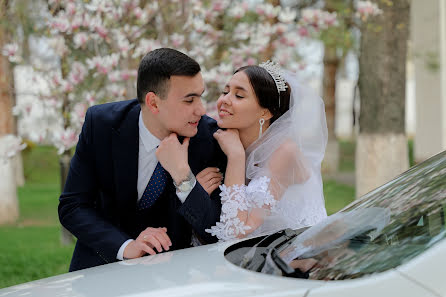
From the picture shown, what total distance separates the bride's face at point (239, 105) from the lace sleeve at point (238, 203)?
1.11 feet

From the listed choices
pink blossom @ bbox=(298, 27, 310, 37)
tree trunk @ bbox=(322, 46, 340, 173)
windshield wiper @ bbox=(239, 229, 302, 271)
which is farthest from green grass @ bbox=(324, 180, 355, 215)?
windshield wiper @ bbox=(239, 229, 302, 271)

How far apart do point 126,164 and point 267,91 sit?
90 centimetres

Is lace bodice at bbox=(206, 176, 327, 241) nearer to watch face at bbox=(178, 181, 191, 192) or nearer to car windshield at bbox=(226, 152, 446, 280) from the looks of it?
watch face at bbox=(178, 181, 191, 192)

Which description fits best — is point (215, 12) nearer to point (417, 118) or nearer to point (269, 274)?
point (269, 274)

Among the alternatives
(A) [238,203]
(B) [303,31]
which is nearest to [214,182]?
(A) [238,203]

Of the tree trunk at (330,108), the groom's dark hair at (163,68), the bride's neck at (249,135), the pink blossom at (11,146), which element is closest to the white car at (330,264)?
the groom's dark hair at (163,68)

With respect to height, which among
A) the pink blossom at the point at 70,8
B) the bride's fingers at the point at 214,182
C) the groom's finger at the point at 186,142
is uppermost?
the pink blossom at the point at 70,8

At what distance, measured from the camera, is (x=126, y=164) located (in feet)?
10.0

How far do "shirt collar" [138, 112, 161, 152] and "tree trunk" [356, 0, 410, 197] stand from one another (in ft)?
15.5

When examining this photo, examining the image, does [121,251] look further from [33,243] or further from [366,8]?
[33,243]

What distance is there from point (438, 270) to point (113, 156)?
1.85 metres

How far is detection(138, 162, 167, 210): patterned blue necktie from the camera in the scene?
305 cm

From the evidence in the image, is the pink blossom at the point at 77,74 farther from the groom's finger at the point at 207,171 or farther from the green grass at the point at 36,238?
the groom's finger at the point at 207,171

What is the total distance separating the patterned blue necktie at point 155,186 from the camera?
3049 mm
